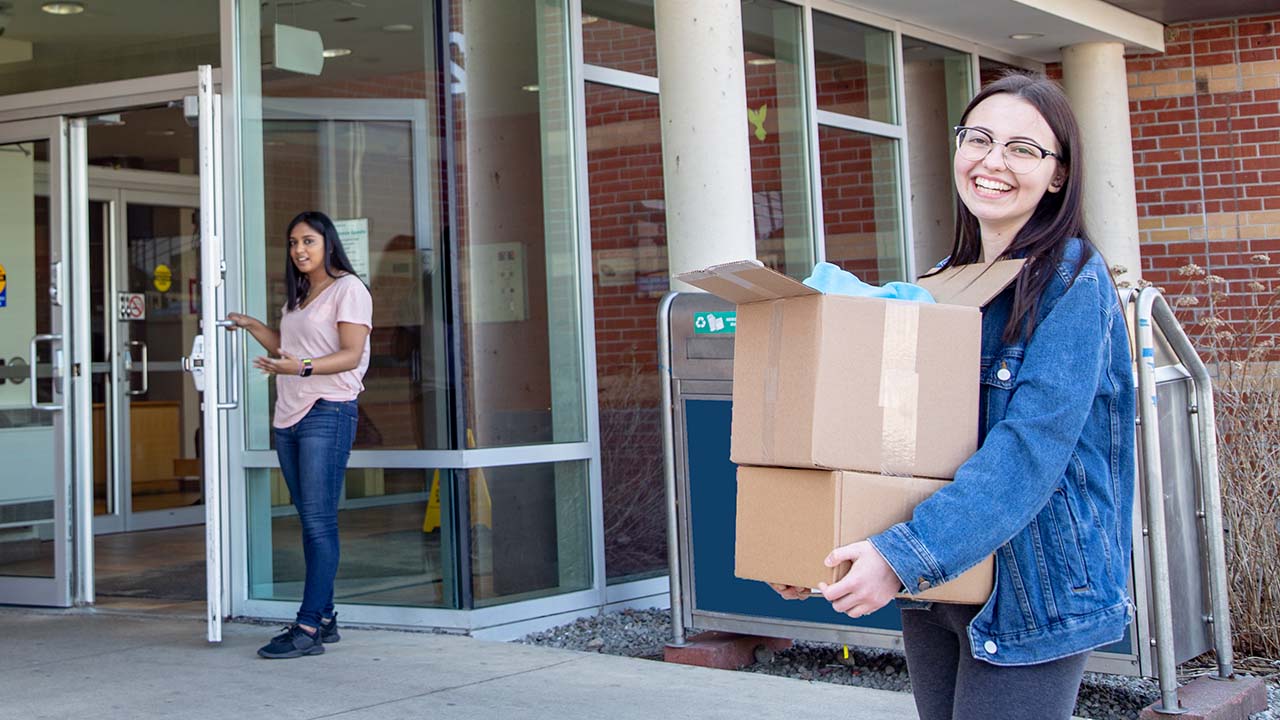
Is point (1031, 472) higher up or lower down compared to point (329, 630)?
higher up

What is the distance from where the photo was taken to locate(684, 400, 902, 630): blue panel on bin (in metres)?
4.63

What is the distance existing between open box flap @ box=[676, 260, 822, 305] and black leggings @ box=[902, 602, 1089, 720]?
473 millimetres

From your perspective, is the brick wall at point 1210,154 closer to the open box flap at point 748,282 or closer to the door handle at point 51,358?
the door handle at point 51,358

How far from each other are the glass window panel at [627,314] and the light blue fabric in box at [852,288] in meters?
3.83

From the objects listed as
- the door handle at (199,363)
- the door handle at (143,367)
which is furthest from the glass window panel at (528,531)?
the door handle at (143,367)

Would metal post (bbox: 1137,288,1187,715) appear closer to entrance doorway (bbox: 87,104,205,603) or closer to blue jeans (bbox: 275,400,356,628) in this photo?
blue jeans (bbox: 275,400,356,628)

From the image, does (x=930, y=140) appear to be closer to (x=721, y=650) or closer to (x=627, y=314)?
(x=627, y=314)

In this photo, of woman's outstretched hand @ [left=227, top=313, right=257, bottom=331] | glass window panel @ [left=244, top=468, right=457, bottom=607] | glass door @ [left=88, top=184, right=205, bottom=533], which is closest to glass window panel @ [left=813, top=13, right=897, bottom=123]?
glass window panel @ [left=244, top=468, right=457, bottom=607]

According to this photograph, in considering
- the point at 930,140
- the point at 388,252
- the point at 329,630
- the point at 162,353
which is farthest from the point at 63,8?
the point at 930,140

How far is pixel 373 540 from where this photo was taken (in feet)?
17.3

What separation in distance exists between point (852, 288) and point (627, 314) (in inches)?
167

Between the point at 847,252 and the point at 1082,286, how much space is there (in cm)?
578

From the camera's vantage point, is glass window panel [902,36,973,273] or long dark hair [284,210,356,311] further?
glass window panel [902,36,973,273]

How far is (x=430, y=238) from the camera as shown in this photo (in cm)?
522
